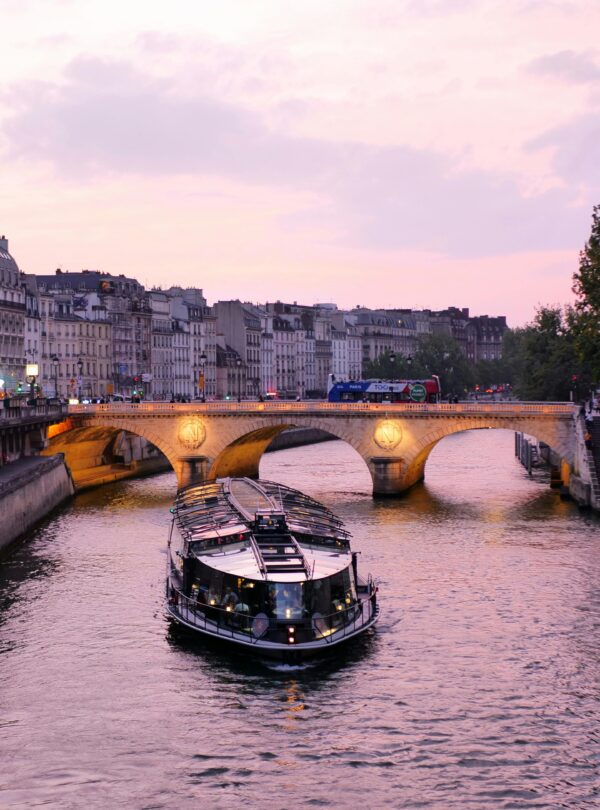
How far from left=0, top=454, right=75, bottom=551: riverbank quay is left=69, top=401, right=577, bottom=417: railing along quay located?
8.33 metres


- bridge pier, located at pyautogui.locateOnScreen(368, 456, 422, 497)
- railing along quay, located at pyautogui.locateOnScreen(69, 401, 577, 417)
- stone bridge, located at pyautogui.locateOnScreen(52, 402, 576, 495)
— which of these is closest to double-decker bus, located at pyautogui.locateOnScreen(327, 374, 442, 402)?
stone bridge, located at pyautogui.locateOnScreen(52, 402, 576, 495)

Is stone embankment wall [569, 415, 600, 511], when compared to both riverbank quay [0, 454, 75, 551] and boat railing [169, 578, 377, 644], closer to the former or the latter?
riverbank quay [0, 454, 75, 551]

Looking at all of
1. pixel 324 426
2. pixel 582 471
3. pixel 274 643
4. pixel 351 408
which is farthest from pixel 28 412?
pixel 274 643

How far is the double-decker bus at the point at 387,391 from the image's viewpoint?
361 feet

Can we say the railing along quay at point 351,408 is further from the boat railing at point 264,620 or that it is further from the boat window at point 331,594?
the boat window at point 331,594

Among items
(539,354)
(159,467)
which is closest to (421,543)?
(159,467)

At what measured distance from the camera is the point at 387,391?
362ft

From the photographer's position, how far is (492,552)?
6844 cm

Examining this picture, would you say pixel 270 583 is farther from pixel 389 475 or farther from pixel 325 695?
pixel 389 475

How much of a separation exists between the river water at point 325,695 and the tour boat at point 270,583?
803mm

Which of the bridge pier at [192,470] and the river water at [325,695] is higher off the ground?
the bridge pier at [192,470]

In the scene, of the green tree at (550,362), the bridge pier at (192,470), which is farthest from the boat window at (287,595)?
the green tree at (550,362)

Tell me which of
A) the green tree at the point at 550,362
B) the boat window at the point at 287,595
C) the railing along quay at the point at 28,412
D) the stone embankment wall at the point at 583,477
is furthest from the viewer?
the green tree at the point at 550,362

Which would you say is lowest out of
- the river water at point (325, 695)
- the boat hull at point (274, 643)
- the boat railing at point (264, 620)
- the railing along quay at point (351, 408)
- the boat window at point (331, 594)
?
the river water at point (325, 695)
